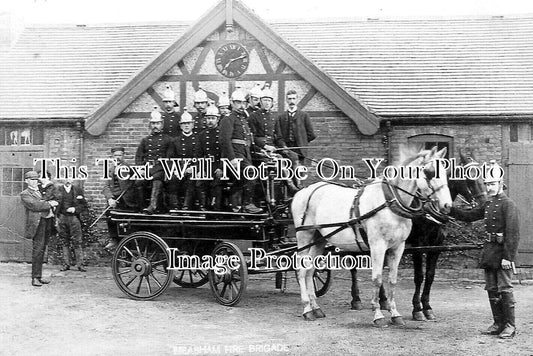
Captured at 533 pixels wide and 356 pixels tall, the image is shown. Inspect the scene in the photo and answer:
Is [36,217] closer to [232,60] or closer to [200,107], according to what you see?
[200,107]

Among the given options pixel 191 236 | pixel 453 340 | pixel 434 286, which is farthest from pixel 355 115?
pixel 453 340

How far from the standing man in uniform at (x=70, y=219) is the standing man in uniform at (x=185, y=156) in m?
3.34

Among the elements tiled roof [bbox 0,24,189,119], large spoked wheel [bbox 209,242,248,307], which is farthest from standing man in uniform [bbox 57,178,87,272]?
large spoked wheel [bbox 209,242,248,307]

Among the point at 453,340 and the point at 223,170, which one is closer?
the point at 453,340

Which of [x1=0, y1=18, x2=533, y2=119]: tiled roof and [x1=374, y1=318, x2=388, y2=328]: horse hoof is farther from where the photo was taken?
[x1=0, y1=18, x2=533, y2=119]: tiled roof

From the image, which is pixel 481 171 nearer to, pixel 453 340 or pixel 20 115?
pixel 453 340

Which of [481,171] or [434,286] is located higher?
[481,171]

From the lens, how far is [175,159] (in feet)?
28.6

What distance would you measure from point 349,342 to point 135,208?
3839 mm

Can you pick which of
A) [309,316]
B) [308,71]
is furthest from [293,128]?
[309,316]

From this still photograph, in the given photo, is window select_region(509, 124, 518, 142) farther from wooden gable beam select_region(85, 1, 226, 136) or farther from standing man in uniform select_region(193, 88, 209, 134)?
standing man in uniform select_region(193, 88, 209, 134)

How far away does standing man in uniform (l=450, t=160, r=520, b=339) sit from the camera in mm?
6605

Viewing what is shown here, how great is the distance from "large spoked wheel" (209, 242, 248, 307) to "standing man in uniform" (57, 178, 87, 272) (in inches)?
154

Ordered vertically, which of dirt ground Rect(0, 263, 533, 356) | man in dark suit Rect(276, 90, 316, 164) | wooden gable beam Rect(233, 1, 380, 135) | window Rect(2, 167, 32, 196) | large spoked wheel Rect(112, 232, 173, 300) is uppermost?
wooden gable beam Rect(233, 1, 380, 135)
